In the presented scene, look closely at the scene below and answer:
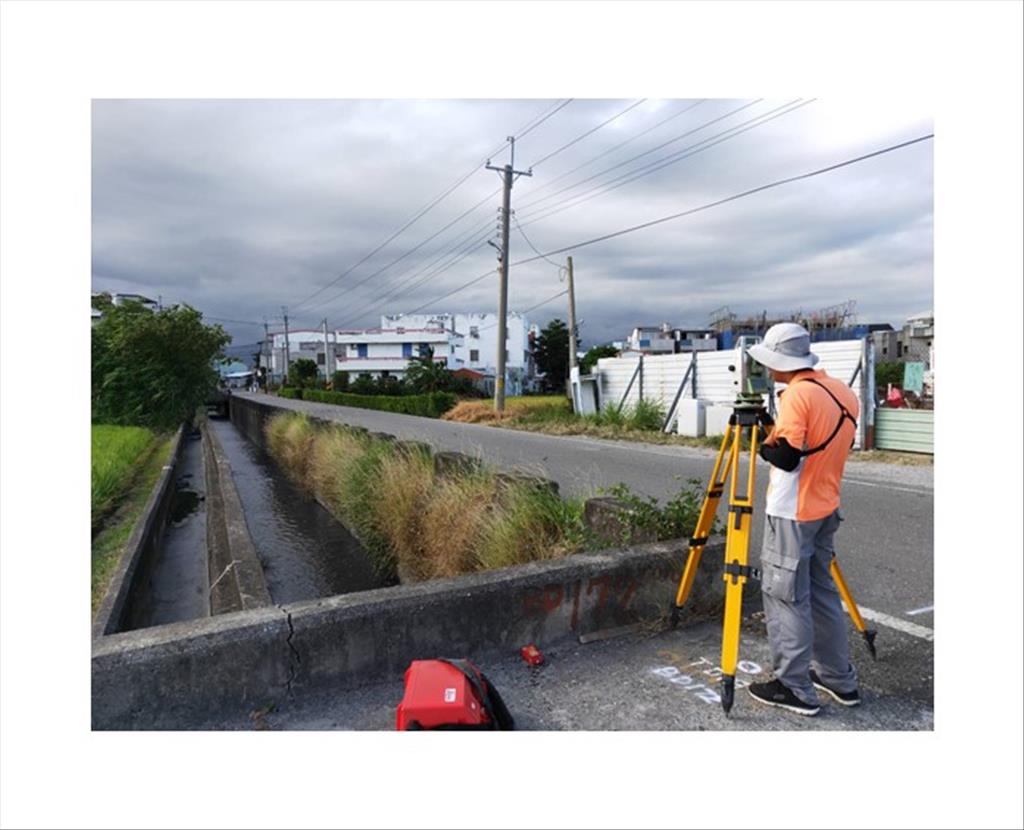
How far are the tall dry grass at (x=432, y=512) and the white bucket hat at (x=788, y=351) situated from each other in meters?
2.13

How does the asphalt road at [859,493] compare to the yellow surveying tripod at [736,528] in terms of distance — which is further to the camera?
the asphalt road at [859,493]

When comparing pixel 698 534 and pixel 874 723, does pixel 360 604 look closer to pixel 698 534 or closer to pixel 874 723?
pixel 698 534

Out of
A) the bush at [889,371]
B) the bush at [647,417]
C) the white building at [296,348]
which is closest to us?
the bush at [647,417]

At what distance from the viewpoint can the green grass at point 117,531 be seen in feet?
21.1

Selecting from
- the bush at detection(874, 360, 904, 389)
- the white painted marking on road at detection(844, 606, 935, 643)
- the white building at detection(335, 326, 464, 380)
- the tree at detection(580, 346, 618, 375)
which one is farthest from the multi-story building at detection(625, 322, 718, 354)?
the white painted marking on road at detection(844, 606, 935, 643)

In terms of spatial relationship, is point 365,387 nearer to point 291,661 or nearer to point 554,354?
point 554,354


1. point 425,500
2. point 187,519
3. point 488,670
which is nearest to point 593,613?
point 488,670

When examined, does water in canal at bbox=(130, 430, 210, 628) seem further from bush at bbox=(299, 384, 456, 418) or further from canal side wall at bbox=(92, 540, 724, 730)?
bush at bbox=(299, 384, 456, 418)

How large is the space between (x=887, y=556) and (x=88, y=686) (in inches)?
209

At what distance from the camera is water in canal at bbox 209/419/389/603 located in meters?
7.65

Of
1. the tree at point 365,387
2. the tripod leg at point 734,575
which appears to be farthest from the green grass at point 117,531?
the tree at point 365,387

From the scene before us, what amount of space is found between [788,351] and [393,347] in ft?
252

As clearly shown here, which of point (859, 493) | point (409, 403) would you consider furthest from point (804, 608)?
point (409, 403)

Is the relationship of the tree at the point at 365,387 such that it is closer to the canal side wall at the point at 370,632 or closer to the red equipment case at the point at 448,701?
the canal side wall at the point at 370,632
